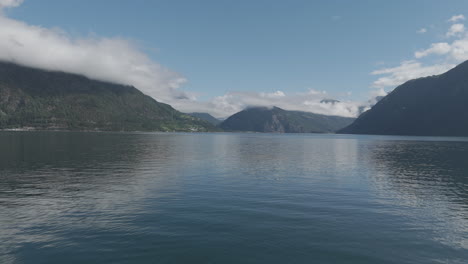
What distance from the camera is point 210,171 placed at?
67.2 metres

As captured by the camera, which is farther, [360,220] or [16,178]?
[16,178]

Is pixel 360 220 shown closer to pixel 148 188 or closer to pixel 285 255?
pixel 285 255

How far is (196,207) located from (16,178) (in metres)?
41.8

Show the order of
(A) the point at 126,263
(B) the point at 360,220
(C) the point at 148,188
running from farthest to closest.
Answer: (C) the point at 148,188, (B) the point at 360,220, (A) the point at 126,263

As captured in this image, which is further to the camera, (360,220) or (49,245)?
(360,220)

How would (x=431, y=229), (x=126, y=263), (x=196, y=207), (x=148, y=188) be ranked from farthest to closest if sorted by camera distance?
(x=148, y=188) → (x=196, y=207) → (x=431, y=229) → (x=126, y=263)

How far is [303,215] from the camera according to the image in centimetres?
3303

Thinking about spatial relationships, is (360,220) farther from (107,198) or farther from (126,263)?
(107,198)

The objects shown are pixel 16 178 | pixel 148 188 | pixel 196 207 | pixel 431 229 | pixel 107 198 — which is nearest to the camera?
pixel 431 229

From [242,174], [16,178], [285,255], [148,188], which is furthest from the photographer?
[242,174]

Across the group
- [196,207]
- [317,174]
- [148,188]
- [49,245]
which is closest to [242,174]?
[317,174]

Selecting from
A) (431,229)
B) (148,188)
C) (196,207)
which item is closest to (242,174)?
(148,188)

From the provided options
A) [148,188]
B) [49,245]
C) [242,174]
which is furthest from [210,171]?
[49,245]

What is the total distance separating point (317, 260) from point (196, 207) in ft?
60.0
